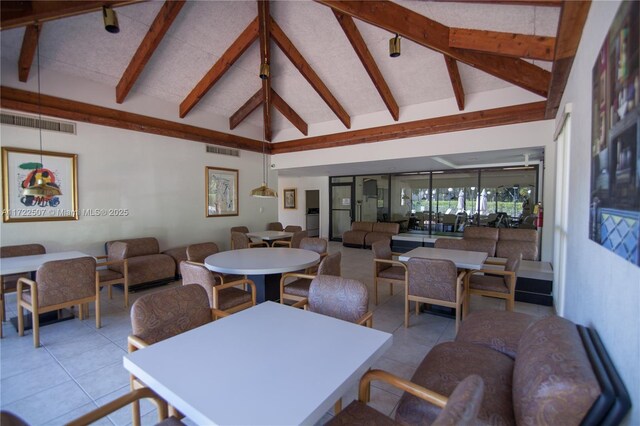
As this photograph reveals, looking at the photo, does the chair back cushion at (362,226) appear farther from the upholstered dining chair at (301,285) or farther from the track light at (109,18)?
the track light at (109,18)

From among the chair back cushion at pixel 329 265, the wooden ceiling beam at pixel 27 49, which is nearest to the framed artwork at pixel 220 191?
the wooden ceiling beam at pixel 27 49

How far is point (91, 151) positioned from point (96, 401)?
4094 millimetres

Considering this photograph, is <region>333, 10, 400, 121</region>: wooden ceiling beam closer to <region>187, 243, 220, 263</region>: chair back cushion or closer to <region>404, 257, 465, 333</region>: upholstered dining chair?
<region>404, 257, 465, 333</region>: upholstered dining chair

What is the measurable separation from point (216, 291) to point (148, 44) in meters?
3.77

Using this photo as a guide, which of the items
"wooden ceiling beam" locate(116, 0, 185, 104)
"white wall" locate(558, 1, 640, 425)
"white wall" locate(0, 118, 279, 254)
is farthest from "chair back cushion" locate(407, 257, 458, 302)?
"white wall" locate(0, 118, 279, 254)

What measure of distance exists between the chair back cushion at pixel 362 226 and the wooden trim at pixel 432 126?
9.96 ft

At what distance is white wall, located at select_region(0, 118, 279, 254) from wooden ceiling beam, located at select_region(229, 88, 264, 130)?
2.81 feet

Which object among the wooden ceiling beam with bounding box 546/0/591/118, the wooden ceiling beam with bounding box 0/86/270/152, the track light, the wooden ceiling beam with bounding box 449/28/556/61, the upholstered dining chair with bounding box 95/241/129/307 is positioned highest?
the track light

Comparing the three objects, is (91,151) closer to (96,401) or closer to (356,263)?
(96,401)

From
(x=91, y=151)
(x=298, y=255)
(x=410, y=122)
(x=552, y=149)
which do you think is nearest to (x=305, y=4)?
(x=410, y=122)

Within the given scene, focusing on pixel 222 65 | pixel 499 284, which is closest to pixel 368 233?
pixel 499 284

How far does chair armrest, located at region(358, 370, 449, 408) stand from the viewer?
1.18 metres

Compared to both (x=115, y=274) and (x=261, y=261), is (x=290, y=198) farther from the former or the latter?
(x=261, y=261)

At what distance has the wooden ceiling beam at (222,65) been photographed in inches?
179
